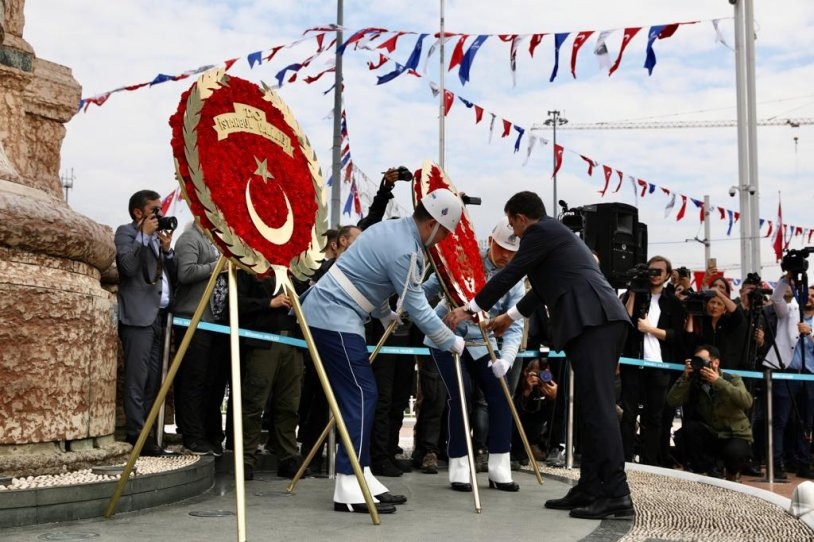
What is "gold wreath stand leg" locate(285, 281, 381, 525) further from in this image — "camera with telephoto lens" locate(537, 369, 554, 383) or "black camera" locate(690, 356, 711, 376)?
"black camera" locate(690, 356, 711, 376)

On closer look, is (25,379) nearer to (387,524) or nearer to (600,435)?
(387,524)

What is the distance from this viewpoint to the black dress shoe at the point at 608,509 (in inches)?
208

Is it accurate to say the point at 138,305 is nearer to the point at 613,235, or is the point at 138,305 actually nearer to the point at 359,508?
the point at 359,508

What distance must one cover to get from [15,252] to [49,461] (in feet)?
3.84

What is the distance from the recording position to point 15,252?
5055 millimetres

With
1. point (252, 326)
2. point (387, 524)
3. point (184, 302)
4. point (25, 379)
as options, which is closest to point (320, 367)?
point (387, 524)

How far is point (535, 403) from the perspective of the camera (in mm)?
8859

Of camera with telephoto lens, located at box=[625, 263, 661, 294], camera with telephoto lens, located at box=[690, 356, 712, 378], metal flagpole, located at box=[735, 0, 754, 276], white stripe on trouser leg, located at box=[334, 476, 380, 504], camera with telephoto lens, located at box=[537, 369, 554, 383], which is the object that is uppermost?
metal flagpole, located at box=[735, 0, 754, 276]

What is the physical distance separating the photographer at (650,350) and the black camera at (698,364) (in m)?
0.34

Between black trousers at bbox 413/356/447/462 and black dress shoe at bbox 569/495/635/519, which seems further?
black trousers at bbox 413/356/447/462

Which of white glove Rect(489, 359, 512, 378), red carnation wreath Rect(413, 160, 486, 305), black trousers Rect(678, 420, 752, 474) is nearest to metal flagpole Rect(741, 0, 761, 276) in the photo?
black trousers Rect(678, 420, 752, 474)

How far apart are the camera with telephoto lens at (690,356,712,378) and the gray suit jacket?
14.7ft

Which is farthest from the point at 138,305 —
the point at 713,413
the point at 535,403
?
the point at 713,413

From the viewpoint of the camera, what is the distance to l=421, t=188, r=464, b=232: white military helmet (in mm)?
5469
